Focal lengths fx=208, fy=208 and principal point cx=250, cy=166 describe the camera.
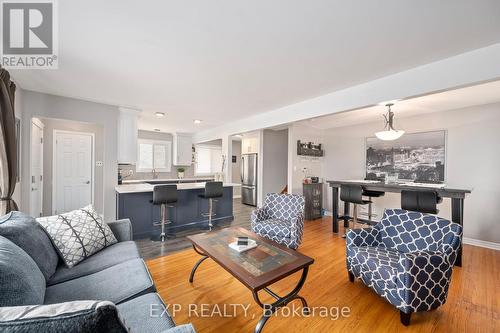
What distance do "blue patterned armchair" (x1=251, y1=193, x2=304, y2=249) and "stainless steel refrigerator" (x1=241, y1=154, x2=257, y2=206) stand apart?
2.94 metres

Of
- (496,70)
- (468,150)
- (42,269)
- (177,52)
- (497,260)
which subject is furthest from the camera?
(468,150)

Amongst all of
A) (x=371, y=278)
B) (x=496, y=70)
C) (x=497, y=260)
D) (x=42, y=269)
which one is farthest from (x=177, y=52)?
(x=497, y=260)

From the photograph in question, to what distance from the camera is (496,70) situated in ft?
6.34

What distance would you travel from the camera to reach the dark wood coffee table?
152 centimetres

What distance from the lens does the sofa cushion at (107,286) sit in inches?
52.1

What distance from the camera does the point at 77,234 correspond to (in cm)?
184

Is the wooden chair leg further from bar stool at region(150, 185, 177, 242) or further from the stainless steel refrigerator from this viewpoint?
the stainless steel refrigerator

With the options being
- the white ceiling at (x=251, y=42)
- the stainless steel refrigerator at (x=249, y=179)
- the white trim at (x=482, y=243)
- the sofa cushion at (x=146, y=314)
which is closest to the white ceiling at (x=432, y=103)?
the white ceiling at (x=251, y=42)

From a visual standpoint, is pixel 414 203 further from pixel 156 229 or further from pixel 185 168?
pixel 185 168

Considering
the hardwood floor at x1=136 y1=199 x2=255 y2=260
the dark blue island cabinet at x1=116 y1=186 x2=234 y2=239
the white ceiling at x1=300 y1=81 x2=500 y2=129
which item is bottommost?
the hardwood floor at x1=136 y1=199 x2=255 y2=260

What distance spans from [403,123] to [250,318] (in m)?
4.75

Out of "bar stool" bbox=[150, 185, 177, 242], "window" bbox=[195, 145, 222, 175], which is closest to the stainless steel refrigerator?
"window" bbox=[195, 145, 222, 175]

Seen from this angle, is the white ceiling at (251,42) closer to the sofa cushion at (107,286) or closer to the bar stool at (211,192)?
the bar stool at (211,192)

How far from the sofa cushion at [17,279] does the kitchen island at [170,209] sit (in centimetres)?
245
